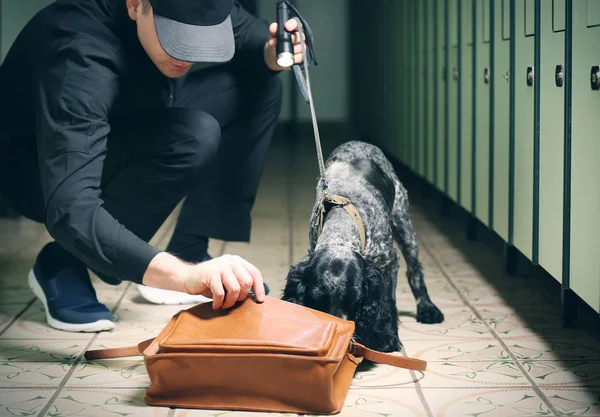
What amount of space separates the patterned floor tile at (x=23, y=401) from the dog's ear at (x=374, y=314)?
80 cm

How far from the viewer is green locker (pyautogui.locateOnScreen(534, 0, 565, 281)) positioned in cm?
249

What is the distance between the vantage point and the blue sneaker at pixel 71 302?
2600 millimetres

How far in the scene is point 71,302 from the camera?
2646 millimetres

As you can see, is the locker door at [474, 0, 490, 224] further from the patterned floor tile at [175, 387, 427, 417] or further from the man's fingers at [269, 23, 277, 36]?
the patterned floor tile at [175, 387, 427, 417]

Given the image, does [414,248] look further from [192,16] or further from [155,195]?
[192,16]

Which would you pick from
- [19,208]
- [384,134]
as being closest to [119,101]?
[19,208]

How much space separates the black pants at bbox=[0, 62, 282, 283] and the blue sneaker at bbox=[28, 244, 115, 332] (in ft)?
0.69

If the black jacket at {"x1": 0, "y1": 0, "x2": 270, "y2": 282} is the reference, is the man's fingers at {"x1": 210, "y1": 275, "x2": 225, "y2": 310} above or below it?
below

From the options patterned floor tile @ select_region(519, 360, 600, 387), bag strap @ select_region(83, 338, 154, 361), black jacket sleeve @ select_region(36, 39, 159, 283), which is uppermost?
black jacket sleeve @ select_region(36, 39, 159, 283)

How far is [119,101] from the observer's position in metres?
2.51

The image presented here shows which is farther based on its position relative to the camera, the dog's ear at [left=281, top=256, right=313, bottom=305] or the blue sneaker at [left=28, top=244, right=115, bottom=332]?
the blue sneaker at [left=28, top=244, right=115, bottom=332]

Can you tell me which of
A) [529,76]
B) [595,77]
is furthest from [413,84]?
[595,77]

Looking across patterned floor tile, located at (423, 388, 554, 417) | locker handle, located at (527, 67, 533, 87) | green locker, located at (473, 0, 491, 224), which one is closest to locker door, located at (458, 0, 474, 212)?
green locker, located at (473, 0, 491, 224)

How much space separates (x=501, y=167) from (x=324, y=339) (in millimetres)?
1666
